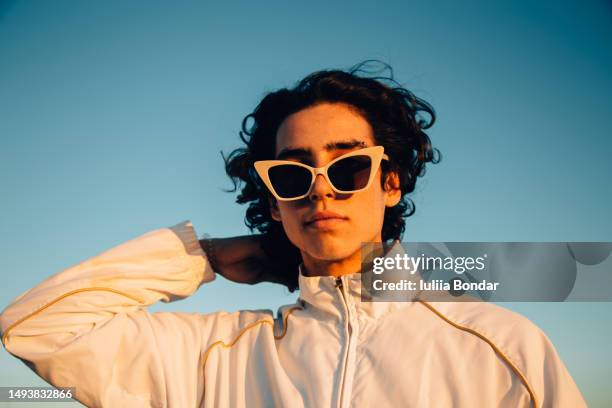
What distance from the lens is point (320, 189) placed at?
2.87 meters

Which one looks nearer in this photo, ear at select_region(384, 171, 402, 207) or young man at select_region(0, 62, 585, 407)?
young man at select_region(0, 62, 585, 407)

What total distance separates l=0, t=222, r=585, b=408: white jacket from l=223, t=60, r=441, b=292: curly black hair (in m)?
0.58

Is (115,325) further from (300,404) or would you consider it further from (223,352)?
(300,404)

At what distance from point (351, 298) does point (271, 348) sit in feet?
1.63

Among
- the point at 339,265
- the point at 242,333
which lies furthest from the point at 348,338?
the point at 242,333

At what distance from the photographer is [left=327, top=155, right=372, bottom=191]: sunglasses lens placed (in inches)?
114

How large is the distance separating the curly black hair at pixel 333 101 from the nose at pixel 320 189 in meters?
0.54

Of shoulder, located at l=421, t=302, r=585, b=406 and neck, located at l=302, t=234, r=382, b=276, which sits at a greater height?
neck, located at l=302, t=234, r=382, b=276

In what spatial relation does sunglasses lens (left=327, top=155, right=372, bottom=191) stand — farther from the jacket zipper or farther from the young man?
the jacket zipper

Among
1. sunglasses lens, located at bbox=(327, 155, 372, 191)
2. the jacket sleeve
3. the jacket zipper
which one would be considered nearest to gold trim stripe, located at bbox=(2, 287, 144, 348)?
the jacket sleeve

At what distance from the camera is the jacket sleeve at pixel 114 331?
8.47ft

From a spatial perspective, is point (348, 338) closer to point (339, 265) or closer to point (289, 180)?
point (339, 265)

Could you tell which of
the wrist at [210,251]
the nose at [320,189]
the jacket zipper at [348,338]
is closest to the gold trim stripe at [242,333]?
the jacket zipper at [348,338]

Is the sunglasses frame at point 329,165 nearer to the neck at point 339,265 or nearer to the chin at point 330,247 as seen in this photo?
the chin at point 330,247
